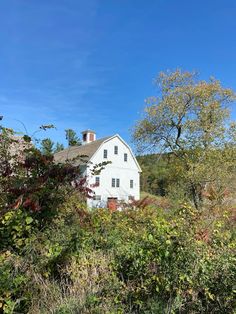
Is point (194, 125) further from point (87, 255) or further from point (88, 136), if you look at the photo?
point (88, 136)

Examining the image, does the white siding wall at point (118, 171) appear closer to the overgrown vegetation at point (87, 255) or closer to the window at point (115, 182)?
the window at point (115, 182)

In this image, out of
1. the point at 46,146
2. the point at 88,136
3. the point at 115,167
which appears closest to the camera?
the point at 46,146

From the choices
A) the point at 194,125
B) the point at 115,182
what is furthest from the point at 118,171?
the point at 194,125

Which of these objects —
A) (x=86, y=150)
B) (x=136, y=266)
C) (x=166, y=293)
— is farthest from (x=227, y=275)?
(x=86, y=150)

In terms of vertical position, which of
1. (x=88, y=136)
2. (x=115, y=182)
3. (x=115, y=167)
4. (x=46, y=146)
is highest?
(x=88, y=136)

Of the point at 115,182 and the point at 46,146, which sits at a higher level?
the point at 115,182

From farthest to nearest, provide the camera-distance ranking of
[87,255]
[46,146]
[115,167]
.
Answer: [115,167] < [46,146] < [87,255]

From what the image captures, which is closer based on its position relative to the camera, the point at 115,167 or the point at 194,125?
the point at 194,125

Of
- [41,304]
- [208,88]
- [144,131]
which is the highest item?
[208,88]

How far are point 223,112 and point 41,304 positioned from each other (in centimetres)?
1551

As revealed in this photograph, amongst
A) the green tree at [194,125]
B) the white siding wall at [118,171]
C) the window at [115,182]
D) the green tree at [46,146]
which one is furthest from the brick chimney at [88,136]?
the green tree at [46,146]

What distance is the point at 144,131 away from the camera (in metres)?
18.1

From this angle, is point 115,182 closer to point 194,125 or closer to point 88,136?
point 88,136

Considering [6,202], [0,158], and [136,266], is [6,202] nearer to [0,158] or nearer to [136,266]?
[0,158]
